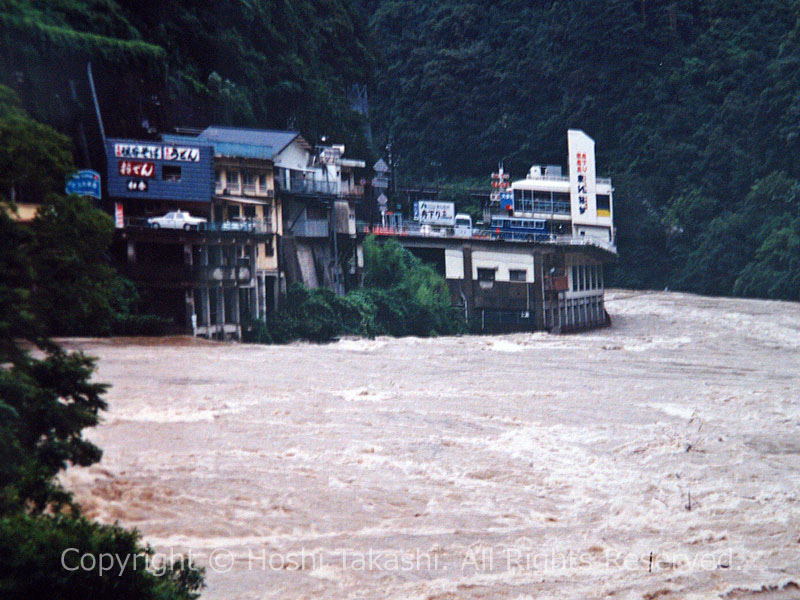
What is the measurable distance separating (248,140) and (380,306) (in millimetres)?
2764

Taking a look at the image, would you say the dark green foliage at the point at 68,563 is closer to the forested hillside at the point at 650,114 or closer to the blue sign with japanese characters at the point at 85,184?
the blue sign with japanese characters at the point at 85,184

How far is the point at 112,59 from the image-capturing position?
5.59 metres

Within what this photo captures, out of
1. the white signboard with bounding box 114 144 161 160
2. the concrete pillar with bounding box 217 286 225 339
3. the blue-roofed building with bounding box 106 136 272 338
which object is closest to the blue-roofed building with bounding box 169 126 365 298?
the blue-roofed building with bounding box 106 136 272 338

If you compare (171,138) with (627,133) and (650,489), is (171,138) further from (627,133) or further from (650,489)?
(627,133)

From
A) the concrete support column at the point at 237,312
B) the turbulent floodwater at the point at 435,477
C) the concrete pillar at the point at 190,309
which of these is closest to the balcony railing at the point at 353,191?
the turbulent floodwater at the point at 435,477

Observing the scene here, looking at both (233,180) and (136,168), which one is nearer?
(136,168)

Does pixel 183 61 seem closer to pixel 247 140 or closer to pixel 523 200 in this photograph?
pixel 247 140

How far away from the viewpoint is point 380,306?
12938 millimetres

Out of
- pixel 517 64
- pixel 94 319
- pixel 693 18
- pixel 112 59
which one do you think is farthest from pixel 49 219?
pixel 693 18

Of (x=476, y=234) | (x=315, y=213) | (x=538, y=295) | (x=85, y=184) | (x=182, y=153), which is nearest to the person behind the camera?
(x=85, y=184)

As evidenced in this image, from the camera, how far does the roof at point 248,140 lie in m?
10.2

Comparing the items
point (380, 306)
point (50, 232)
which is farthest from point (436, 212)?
point (50, 232)

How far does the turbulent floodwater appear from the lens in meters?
5.56

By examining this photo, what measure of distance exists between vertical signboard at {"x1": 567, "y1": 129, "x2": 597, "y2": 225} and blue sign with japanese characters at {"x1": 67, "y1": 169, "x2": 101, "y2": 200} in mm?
11641
